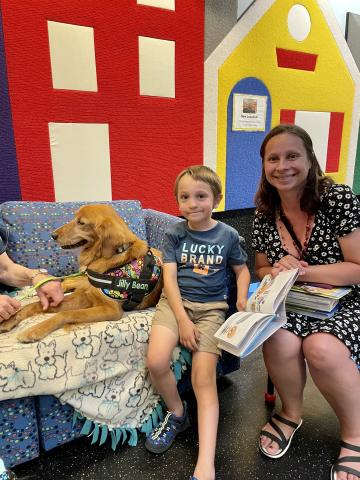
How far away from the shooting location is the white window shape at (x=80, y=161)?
2.08 meters

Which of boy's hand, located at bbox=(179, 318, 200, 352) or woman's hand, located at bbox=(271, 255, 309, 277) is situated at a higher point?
woman's hand, located at bbox=(271, 255, 309, 277)

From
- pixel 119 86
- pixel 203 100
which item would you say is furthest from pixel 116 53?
pixel 203 100

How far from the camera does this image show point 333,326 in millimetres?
1332

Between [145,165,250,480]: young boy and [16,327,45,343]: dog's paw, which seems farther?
[145,165,250,480]: young boy

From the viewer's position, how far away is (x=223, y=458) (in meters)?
1.43

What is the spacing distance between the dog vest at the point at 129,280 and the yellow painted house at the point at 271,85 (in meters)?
1.36

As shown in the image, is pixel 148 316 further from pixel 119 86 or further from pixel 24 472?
pixel 119 86

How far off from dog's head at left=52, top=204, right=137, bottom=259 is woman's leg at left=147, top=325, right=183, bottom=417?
1.32 ft

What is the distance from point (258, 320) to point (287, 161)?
2.22ft

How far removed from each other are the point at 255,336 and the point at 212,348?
0.28m

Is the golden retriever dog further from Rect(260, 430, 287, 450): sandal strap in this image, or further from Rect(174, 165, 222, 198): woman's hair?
Rect(260, 430, 287, 450): sandal strap

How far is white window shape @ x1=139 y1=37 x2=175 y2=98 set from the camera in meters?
2.24

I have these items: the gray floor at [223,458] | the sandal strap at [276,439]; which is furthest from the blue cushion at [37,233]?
the sandal strap at [276,439]

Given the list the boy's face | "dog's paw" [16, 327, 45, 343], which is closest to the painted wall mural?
the boy's face
